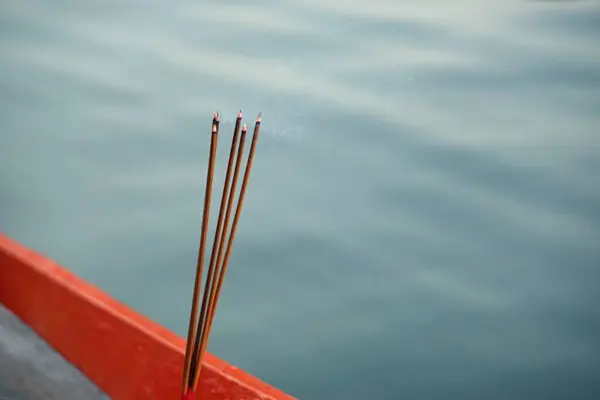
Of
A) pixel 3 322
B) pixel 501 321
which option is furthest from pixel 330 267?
pixel 3 322

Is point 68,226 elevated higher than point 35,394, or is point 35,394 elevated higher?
point 35,394

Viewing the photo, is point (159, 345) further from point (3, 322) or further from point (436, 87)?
point (436, 87)

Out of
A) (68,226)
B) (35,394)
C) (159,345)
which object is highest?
(159,345)

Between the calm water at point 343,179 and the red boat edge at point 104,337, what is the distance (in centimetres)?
198

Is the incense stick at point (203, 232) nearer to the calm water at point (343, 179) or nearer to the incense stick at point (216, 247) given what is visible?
the incense stick at point (216, 247)

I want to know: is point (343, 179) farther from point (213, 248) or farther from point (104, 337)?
point (213, 248)

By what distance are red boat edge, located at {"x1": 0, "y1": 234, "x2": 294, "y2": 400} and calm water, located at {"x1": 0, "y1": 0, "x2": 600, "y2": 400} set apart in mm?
1985

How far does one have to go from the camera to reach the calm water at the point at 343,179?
3795mm

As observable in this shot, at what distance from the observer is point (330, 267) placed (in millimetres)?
4293

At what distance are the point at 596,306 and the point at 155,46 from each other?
4.78 m

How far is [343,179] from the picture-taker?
5211 mm

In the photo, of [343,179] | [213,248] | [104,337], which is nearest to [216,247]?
[213,248]

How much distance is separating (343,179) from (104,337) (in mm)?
3793

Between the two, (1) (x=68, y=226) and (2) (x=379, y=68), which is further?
(2) (x=379, y=68)
